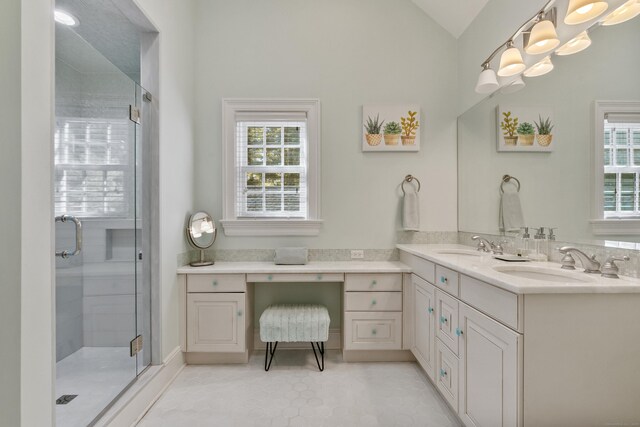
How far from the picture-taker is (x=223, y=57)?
270cm

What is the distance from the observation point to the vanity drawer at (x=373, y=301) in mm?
2363

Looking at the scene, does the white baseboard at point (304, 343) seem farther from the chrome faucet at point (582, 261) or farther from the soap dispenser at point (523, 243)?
the chrome faucet at point (582, 261)

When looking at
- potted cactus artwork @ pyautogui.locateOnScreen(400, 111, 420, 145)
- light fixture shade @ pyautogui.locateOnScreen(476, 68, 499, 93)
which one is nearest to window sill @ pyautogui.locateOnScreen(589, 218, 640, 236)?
light fixture shade @ pyautogui.locateOnScreen(476, 68, 499, 93)

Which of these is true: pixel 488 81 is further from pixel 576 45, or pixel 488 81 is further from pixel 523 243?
pixel 523 243

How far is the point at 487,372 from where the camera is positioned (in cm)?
136

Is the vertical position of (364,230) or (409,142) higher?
(409,142)

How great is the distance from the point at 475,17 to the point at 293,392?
3.26 meters

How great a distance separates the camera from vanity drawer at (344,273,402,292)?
93.4 inches

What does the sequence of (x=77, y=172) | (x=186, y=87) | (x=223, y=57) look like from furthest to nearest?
(x=223, y=57) < (x=186, y=87) < (x=77, y=172)

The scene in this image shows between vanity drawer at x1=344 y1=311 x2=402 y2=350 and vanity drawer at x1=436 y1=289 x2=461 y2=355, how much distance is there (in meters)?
0.50

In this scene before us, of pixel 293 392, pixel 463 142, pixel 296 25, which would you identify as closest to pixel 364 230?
pixel 463 142

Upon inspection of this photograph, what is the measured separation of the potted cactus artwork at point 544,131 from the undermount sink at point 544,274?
2.47ft

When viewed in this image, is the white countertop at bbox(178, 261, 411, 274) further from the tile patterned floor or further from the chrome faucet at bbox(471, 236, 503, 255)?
the tile patterned floor

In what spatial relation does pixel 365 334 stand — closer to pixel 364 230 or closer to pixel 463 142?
pixel 364 230
